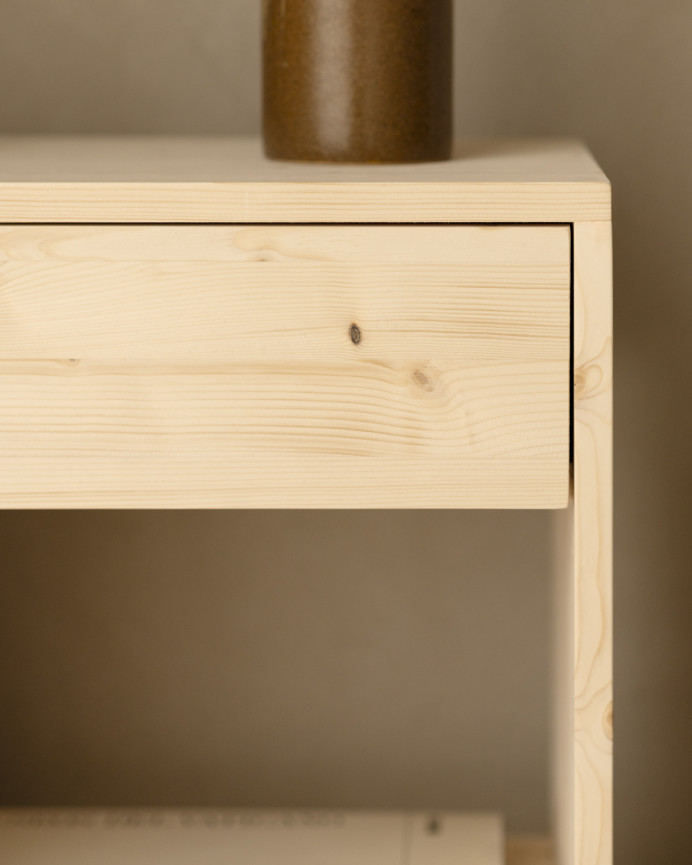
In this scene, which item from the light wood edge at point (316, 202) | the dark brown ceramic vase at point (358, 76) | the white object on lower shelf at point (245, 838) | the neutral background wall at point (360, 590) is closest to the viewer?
the light wood edge at point (316, 202)

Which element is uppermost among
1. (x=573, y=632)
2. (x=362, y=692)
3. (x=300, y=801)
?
(x=573, y=632)

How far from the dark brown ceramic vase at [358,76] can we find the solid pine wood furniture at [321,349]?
9cm

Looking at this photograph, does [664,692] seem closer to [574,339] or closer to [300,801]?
[300,801]

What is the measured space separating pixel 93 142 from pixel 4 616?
506 mm

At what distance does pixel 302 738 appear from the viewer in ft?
3.68

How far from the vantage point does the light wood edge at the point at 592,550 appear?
0.61 m

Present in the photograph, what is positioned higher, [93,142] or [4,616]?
[93,142]

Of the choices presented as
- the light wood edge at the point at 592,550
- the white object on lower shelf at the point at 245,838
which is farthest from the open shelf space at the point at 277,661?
the light wood edge at the point at 592,550

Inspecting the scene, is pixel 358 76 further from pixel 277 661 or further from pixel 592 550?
pixel 277 661

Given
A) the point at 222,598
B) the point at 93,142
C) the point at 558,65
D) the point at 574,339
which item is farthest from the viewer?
the point at 222,598

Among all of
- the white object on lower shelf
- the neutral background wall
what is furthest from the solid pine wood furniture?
the neutral background wall

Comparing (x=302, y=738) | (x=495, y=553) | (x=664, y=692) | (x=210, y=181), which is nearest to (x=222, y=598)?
(x=302, y=738)

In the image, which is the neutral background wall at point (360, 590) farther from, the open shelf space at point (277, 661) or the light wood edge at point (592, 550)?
the light wood edge at point (592, 550)

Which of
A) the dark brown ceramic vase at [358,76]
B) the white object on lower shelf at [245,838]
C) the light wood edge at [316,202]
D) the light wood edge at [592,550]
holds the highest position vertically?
the dark brown ceramic vase at [358,76]
